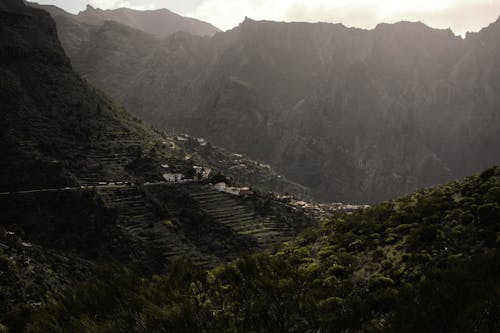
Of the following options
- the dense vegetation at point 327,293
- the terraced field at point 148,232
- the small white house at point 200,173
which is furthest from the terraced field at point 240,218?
the dense vegetation at point 327,293

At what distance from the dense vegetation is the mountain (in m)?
49.8

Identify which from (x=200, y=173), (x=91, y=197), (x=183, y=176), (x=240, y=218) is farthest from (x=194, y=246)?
(x=200, y=173)

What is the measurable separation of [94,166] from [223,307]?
135 m

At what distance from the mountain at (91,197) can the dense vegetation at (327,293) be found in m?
49.8

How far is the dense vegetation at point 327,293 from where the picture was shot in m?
17.0

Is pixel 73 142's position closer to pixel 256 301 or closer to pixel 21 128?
pixel 21 128

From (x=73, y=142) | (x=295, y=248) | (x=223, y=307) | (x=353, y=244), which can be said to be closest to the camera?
(x=223, y=307)

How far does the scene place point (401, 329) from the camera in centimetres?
1552

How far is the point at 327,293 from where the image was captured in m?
21.8

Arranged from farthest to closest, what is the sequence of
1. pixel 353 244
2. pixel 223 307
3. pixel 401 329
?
1. pixel 353 244
2. pixel 223 307
3. pixel 401 329

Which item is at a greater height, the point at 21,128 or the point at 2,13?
the point at 2,13

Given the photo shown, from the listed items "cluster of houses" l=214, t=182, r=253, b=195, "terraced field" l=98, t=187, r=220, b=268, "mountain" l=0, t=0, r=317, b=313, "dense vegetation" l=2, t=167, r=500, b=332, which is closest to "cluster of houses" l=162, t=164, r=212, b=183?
"mountain" l=0, t=0, r=317, b=313

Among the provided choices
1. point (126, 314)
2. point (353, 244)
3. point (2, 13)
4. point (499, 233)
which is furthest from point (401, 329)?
point (2, 13)

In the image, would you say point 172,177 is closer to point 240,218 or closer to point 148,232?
point 240,218
